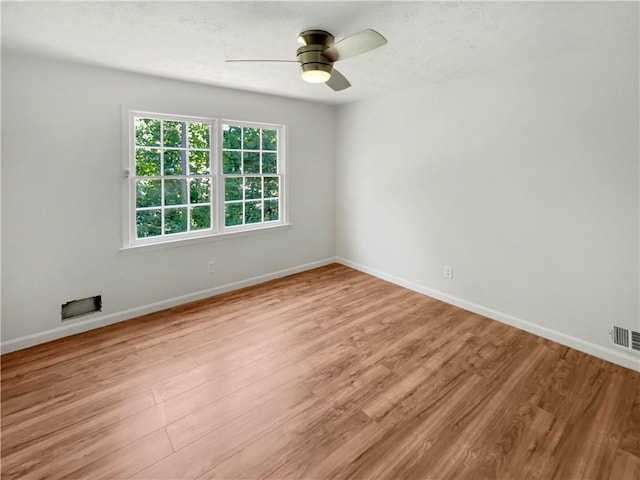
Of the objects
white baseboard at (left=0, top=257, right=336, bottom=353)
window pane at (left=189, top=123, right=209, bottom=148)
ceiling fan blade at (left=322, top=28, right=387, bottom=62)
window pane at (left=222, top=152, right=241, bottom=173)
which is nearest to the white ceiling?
ceiling fan blade at (left=322, top=28, right=387, bottom=62)

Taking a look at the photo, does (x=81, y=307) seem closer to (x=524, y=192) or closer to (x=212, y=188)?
(x=212, y=188)

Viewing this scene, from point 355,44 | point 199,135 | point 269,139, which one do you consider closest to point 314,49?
point 355,44

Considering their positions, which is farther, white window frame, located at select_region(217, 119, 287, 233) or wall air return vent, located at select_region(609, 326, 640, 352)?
white window frame, located at select_region(217, 119, 287, 233)

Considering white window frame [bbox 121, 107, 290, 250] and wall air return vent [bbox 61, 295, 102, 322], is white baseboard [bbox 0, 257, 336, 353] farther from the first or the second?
white window frame [bbox 121, 107, 290, 250]

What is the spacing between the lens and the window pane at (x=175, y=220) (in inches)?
141

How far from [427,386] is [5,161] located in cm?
365

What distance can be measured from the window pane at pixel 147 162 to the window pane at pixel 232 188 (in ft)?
2.58

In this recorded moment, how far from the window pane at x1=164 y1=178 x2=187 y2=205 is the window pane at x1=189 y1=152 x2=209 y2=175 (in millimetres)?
168

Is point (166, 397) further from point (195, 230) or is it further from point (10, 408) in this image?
point (195, 230)

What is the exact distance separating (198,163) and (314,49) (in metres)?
2.09

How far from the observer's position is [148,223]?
11.4 feet

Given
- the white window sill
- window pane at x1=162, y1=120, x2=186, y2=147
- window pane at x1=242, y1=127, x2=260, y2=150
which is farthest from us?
window pane at x1=242, y1=127, x2=260, y2=150

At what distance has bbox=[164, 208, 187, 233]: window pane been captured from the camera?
3590 millimetres

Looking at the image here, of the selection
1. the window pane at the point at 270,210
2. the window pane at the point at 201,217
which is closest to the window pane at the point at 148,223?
the window pane at the point at 201,217
